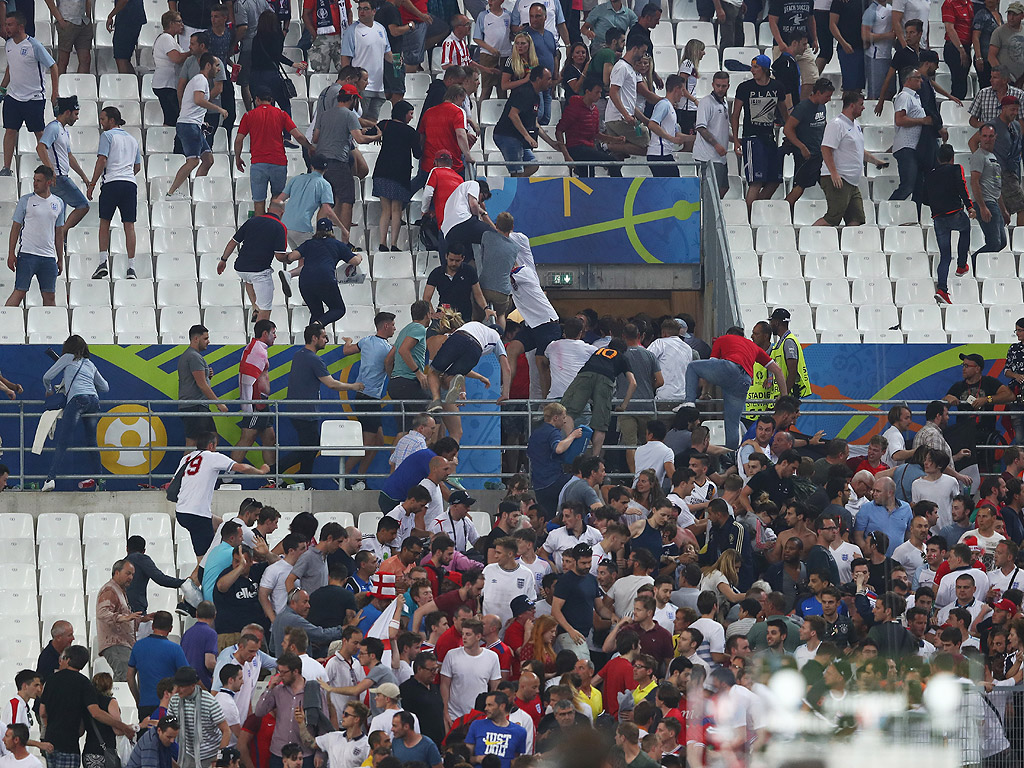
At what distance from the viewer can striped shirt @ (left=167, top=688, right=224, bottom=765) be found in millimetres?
10711

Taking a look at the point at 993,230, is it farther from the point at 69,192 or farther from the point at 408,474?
the point at 69,192

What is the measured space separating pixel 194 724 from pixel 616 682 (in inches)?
99.4

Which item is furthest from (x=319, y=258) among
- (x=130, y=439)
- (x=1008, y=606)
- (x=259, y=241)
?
(x=1008, y=606)

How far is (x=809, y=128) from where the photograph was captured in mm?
18938

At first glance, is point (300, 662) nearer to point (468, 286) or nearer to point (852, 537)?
point (852, 537)

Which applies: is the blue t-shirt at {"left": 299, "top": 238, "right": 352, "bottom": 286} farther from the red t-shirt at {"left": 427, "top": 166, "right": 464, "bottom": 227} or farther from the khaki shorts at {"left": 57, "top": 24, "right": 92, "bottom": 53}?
the khaki shorts at {"left": 57, "top": 24, "right": 92, "bottom": 53}

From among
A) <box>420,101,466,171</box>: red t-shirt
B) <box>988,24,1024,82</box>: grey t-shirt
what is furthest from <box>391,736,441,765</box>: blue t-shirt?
<box>988,24,1024,82</box>: grey t-shirt

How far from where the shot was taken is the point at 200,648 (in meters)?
11.7

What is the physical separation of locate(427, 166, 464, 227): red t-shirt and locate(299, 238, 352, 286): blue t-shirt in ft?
3.79

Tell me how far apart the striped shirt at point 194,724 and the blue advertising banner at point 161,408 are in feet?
14.8

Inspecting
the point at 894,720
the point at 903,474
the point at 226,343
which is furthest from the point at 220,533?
the point at 894,720

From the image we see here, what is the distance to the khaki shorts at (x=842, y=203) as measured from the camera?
18766 millimetres

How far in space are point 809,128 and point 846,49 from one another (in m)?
2.25

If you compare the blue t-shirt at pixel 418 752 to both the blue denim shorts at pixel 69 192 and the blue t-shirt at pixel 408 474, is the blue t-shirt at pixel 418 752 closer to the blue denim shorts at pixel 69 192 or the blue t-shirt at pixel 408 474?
the blue t-shirt at pixel 408 474
